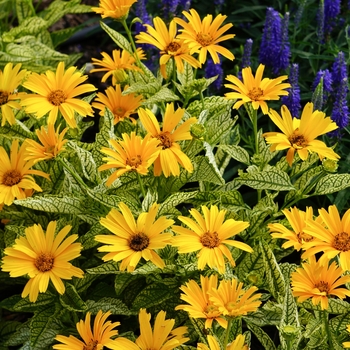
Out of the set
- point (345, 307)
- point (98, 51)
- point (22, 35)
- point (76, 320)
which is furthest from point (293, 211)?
point (98, 51)

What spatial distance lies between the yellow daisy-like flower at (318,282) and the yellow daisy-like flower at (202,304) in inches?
6.7

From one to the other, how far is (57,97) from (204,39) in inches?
16.8

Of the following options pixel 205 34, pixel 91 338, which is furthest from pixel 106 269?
pixel 205 34

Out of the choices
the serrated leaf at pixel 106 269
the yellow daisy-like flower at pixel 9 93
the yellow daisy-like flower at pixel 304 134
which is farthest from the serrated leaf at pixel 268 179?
the yellow daisy-like flower at pixel 9 93

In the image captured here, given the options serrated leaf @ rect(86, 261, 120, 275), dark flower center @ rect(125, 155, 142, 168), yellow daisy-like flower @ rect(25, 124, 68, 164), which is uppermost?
yellow daisy-like flower @ rect(25, 124, 68, 164)

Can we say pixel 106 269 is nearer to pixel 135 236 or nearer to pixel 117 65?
pixel 135 236

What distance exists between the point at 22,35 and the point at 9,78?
25.2 inches

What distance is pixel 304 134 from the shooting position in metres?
1.61

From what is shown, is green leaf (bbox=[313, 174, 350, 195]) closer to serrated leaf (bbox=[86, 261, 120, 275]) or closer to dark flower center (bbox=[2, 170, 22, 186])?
serrated leaf (bbox=[86, 261, 120, 275])

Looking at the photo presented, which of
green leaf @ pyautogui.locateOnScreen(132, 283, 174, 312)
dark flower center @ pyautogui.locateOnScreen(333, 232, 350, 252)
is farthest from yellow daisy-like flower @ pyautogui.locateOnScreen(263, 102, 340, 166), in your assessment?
green leaf @ pyautogui.locateOnScreen(132, 283, 174, 312)

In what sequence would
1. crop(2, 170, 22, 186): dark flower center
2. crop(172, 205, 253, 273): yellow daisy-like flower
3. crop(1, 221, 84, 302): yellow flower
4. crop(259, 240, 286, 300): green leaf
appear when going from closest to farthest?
crop(172, 205, 253, 273): yellow daisy-like flower
crop(1, 221, 84, 302): yellow flower
crop(259, 240, 286, 300): green leaf
crop(2, 170, 22, 186): dark flower center

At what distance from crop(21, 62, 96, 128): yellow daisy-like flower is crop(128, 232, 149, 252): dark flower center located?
373 mm

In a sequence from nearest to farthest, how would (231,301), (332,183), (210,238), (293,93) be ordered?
1. (231,301)
2. (210,238)
3. (332,183)
4. (293,93)

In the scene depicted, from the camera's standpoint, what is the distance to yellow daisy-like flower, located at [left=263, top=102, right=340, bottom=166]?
1.55 meters
